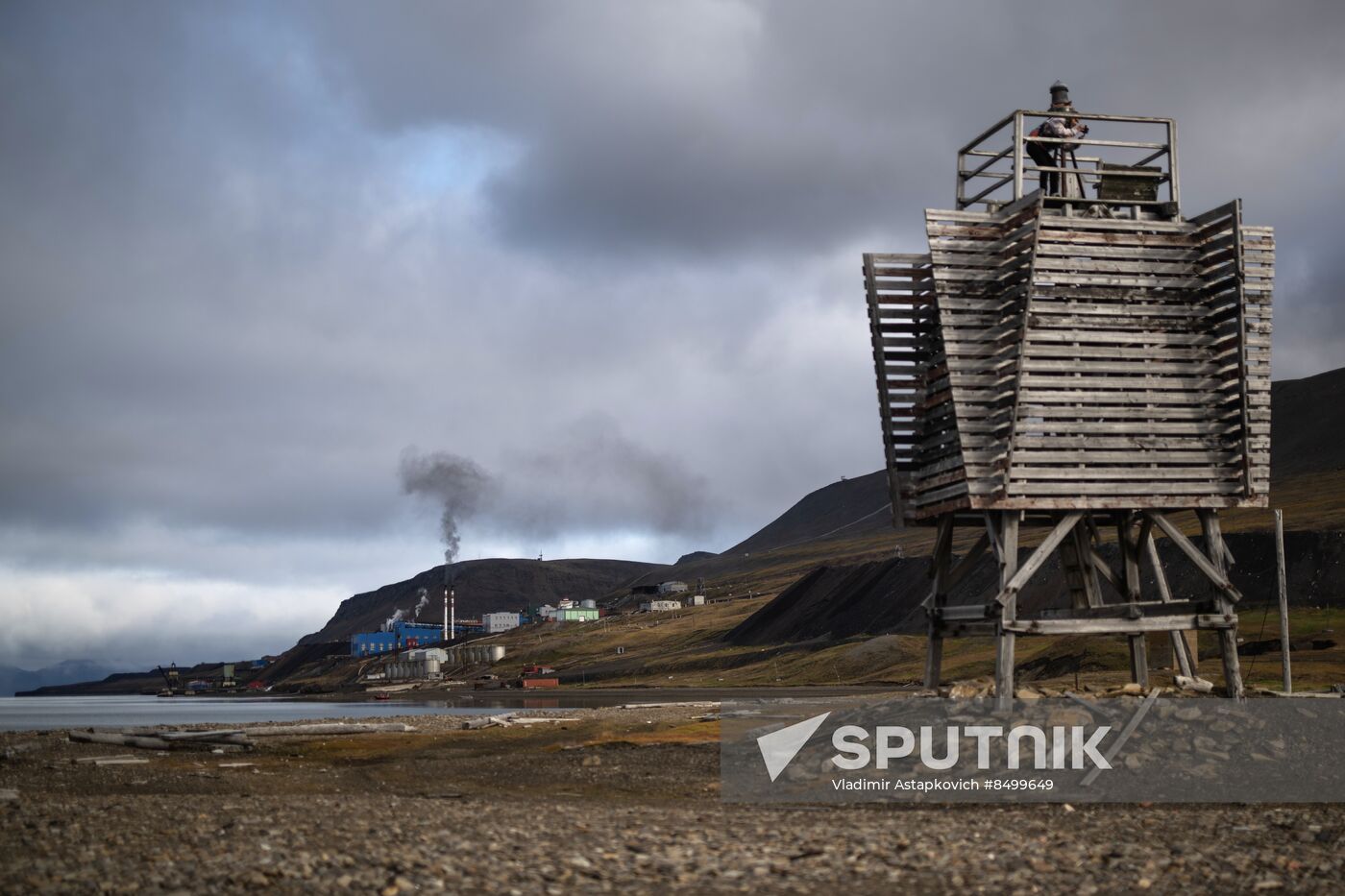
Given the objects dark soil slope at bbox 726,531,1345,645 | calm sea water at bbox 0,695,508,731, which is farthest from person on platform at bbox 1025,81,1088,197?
calm sea water at bbox 0,695,508,731

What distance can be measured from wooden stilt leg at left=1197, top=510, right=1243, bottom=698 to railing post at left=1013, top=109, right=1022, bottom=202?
7941mm

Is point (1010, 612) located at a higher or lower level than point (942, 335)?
lower

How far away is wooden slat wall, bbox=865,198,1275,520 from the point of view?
25000mm

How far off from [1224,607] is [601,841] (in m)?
16.3

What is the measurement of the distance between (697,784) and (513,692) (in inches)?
3813

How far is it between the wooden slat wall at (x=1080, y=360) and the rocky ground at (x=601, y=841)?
7.01m

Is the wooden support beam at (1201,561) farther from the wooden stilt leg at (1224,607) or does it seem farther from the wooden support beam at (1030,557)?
the wooden support beam at (1030,557)

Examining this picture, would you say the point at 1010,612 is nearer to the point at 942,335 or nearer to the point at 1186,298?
the point at 942,335

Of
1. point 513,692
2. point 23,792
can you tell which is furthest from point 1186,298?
point 513,692

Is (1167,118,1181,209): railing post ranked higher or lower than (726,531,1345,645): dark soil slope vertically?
higher

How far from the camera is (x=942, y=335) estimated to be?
2548 cm

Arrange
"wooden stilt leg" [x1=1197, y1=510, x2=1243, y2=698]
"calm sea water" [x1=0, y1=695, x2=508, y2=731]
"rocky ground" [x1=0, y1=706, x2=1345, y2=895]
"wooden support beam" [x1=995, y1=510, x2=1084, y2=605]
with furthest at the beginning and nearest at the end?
"calm sea water" [x1=0, y1=695, x2=508, y2=731] < "wooden stilt leg" [x1=1197, y1=510, x2=1243, y2=698] < "wooden support beam" [x1=995, y1=510, x2=1084, y2=605] < "rocky ground" [x1=0, y1=706, x2=1345, y2=895]

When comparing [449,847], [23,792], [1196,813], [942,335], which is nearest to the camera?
[449,847]

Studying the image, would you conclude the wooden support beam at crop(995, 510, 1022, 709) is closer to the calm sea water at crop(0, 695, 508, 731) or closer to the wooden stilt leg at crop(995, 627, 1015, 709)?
the wooden stilt leg at crop(995, 627, 1015, 709)
